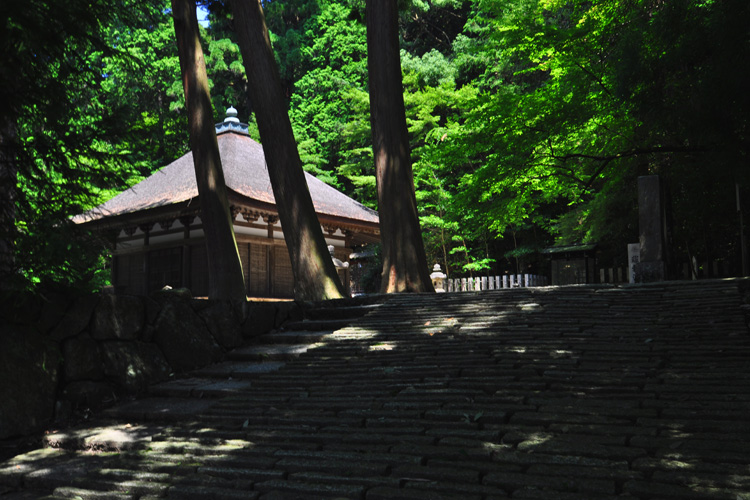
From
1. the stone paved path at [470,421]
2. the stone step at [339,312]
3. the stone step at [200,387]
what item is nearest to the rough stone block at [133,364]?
the stone step at [200,387]

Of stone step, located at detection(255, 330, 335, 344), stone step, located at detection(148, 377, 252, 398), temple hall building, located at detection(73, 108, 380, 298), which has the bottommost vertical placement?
stone step, located at detection(148, 377, 252, 398)

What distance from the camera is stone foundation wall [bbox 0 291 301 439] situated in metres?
4.83

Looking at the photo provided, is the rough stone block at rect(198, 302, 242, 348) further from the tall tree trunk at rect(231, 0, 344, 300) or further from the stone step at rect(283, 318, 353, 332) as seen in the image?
the tall tree trunk at rect(231, 0, 344, 300)

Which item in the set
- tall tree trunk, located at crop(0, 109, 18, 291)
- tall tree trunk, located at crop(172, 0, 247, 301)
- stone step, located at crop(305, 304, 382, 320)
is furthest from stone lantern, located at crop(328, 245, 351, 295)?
tall tree trunk, located at crop(0, 109, 18, 291)

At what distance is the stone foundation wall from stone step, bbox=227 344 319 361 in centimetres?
20

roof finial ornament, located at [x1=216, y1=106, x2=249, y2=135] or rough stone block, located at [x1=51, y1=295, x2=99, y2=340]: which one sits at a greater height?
roof finial ornament, located at [x1=216, y1=106, x2=249, y2=135]

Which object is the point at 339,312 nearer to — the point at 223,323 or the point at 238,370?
the point at 223,323

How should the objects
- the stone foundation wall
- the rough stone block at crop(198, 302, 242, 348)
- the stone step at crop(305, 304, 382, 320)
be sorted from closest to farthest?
the stone foundation wall → the rough stone block at crop(198, 302, 242, 348) → the stone step at crop(305, 304, 382, 320)

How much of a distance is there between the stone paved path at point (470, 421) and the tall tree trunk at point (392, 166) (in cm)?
315

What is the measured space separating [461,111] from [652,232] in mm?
16997

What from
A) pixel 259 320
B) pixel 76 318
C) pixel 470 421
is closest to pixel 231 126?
pixel 259 320

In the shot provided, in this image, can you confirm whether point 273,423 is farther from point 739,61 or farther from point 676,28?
point 676,28

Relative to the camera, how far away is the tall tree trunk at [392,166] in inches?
368

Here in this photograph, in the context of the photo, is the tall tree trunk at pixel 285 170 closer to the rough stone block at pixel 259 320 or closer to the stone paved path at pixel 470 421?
the rough stone block at pixel 259 320
